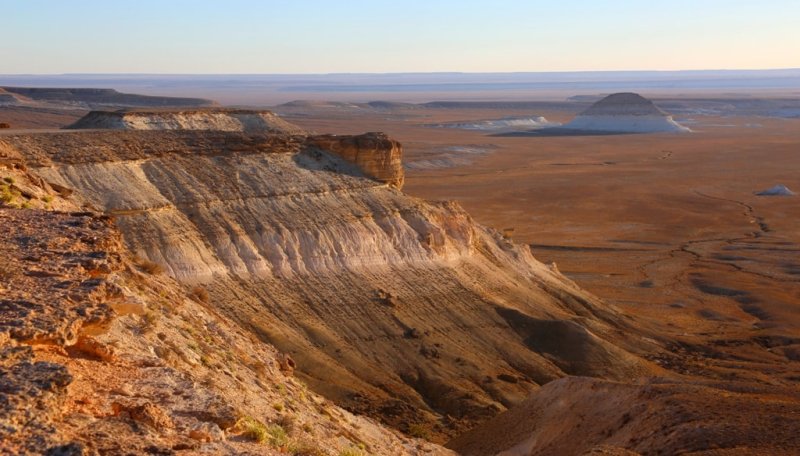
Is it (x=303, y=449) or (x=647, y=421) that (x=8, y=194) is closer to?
(x=303, y=449)

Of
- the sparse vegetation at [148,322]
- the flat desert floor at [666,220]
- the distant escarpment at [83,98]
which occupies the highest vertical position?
the sparse vegetation at [148,322]

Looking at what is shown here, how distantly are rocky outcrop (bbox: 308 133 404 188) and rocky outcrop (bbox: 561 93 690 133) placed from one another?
10662 cm

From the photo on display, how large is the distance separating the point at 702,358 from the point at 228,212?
14064 mm

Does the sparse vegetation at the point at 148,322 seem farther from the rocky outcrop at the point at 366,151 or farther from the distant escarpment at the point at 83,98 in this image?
the distant escarpment at the point at 83,98

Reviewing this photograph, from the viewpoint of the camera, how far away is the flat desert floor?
32.4 m

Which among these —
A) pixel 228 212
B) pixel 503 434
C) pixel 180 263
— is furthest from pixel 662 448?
pixel 228 212

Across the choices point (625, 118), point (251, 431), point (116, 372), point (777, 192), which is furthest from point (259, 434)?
point (625, 118)

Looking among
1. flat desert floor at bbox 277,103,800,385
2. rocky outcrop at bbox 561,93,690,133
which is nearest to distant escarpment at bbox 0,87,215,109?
flat desert floor at bbox 277,103,800,385

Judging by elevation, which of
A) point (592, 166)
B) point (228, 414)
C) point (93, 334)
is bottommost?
point (592, 166)

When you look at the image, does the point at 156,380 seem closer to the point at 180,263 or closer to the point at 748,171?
the point at 180,263

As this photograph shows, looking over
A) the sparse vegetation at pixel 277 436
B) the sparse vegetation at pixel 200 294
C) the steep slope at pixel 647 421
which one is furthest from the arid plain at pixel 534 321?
the sparse vegetation at pixel 277 436

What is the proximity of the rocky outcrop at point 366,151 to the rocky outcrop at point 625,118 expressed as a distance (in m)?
107

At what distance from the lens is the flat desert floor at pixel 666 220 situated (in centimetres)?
3241

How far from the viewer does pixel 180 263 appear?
24156 mm
